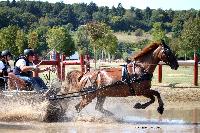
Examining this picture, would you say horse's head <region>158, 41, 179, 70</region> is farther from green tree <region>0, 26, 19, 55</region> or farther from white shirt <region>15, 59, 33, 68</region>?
green tree <region>0, 26, 19, 55</region>

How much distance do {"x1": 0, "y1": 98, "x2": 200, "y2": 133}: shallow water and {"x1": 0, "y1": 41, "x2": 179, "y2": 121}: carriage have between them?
15.5 inches

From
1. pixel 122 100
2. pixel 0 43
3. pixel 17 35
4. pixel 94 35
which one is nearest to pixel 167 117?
pixel 122 100

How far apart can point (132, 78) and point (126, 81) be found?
0.19 meters

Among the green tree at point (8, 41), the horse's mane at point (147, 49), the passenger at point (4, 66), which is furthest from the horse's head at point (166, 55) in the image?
the green tree at point (8, 41)

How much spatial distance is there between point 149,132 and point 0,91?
16.1ft

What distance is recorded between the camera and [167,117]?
50.3 feet

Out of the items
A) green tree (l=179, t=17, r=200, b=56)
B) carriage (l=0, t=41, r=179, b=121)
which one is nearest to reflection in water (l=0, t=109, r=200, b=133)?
carriage (l=0, t=41, r=179, b=121)

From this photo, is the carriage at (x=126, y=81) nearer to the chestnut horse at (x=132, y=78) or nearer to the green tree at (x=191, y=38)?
the chestnut horse at (x=132, y=78)

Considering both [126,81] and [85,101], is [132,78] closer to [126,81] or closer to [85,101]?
[126,81]

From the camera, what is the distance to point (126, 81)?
14.6 metres

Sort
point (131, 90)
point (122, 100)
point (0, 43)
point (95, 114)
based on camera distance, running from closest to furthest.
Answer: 1. point (131, 90)
2. point (95, 114)
3. point (122, 100)
4. point (0, 43)

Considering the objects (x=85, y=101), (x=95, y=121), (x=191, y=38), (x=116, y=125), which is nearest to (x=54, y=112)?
(x=85, y=101)

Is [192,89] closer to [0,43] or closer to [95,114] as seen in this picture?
[95,114]

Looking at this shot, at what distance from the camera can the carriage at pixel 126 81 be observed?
572 inches
